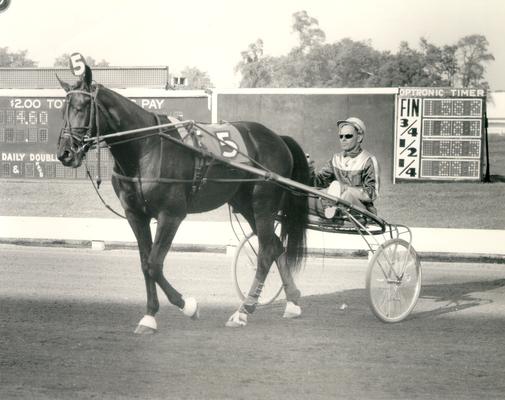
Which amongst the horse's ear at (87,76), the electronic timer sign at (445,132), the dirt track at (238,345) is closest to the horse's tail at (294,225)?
the dirt track at (238,345)

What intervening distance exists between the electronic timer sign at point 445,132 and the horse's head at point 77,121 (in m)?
14.1

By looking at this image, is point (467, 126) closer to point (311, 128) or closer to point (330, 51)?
point (311, 128)

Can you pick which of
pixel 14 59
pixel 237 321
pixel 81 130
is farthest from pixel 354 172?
pixel 14 59

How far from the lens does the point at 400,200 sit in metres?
18.8

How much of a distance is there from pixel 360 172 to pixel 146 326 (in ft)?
7.81

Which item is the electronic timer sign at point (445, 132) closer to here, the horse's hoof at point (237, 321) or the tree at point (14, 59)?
the horse's hoof at point (237, 321)

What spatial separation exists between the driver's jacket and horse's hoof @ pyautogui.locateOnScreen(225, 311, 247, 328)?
1.52 m

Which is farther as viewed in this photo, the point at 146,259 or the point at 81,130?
the point at 146,259

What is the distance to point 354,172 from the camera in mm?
7797

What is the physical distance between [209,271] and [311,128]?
454 inches

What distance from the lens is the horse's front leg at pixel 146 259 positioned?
672 centimetres

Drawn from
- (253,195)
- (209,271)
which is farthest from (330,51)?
(253,195)

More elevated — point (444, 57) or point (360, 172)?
point (444, 57)

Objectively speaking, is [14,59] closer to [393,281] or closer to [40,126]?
[40,126]
